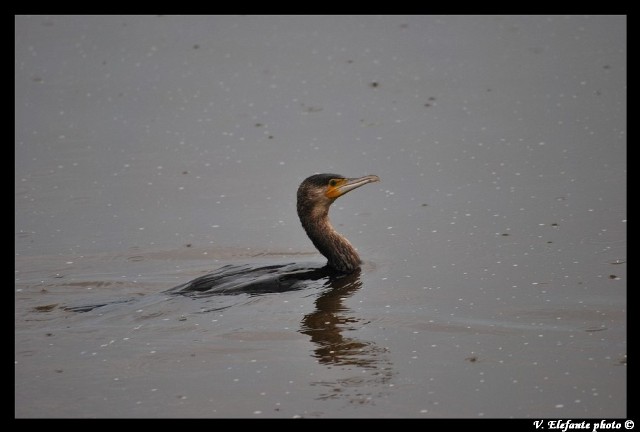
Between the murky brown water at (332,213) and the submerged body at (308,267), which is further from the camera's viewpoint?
the submerged body at (308,267)

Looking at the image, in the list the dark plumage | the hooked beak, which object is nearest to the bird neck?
the dark plumage

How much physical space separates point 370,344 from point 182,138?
22.6ft

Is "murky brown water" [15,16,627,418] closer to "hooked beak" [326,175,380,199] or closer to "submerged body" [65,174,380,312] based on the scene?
"submerged body" [65,174,380,312]

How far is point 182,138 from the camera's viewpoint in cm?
1516

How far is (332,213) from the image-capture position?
12688mm

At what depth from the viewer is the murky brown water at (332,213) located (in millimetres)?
8336

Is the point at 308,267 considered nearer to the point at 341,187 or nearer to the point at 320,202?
the point at 320,202

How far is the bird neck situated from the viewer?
1095 centimetres

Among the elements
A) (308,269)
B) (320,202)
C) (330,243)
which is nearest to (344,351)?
(308,269)

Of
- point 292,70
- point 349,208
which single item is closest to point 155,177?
point 349,208

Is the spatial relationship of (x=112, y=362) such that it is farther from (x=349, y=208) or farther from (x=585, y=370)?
(x=349, y=208)

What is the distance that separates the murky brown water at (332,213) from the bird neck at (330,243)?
11.0 inches

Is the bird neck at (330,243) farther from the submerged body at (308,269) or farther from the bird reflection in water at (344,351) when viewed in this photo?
the bird reflection in water at (344,351)

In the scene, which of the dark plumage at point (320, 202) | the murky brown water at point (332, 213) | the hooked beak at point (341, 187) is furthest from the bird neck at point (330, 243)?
the murky brown water at point (332, 213)
